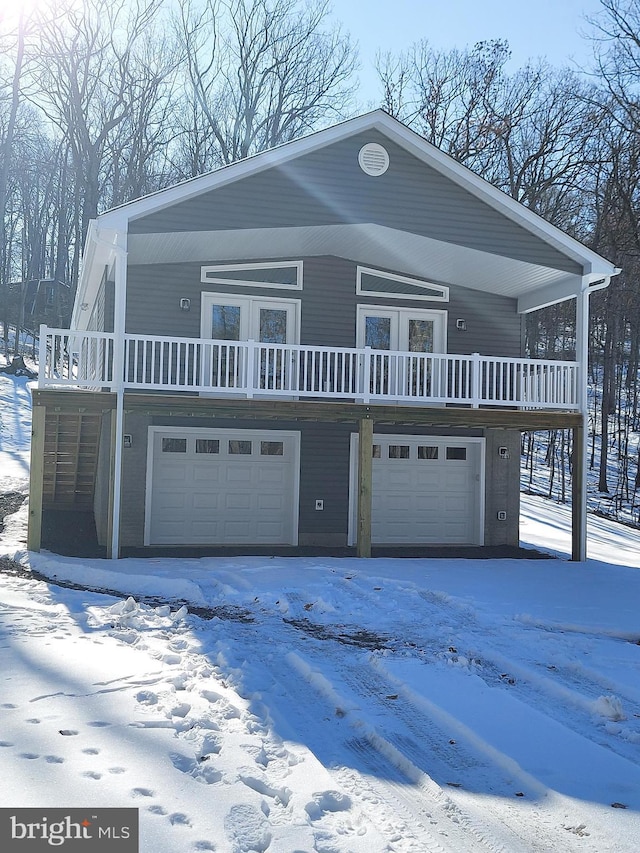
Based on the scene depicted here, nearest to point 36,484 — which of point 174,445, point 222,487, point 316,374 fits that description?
point 174,445

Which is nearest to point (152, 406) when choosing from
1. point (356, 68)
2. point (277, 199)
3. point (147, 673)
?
point (277, 199)

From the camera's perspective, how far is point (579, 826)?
386 cm

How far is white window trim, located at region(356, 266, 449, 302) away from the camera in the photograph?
1530 centimetres

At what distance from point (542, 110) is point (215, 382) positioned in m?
20.9

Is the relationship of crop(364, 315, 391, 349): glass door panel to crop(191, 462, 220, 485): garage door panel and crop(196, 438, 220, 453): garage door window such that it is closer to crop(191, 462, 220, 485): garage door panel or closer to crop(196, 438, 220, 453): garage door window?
crop(196, 438, 220, 453): garage door window

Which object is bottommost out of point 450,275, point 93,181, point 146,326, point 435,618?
point 435,618

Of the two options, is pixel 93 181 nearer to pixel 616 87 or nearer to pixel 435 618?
pixel 616 87

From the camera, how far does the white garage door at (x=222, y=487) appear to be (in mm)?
14500

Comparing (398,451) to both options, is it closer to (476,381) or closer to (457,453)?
(457,453)

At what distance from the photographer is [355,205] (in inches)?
525

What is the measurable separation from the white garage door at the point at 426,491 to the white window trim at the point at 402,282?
2691 mm

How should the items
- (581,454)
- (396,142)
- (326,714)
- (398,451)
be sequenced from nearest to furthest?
(326,714)
(396,142)
(581,454)
(398,451)

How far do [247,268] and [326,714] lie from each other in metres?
10.5

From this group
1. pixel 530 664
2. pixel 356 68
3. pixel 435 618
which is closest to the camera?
pixel 530 664
